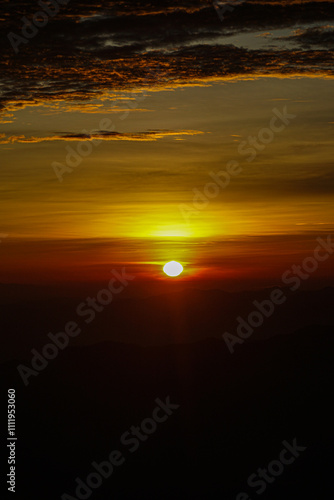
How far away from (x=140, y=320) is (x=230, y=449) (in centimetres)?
4984

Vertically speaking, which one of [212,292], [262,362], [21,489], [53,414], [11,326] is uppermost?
[212,292]

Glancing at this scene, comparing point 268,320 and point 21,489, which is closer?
point 21,489

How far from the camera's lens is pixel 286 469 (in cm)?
9388

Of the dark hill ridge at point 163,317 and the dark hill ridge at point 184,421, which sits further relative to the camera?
the dark hill ridge at point 163,317

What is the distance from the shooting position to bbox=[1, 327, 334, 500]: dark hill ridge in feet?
277

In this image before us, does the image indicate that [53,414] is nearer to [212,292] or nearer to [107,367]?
[107,367]

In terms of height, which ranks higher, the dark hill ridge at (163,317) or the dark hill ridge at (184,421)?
the dark hill ridge at (163,317)

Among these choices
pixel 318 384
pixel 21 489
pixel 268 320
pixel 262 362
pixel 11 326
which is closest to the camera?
pixel 21 489

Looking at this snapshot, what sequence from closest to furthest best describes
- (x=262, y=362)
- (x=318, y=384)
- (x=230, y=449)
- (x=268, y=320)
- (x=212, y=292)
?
→ (x=230, y=449) → (x=318, y=384) → (x=262, y=362) → (x=268, y=320) → (x=212, y=292)

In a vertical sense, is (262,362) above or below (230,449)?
above

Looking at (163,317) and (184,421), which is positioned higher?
(163,317)

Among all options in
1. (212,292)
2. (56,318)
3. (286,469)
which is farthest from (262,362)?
(212,292)

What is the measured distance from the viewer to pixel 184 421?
325 feet

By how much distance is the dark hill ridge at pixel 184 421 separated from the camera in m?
84.3
